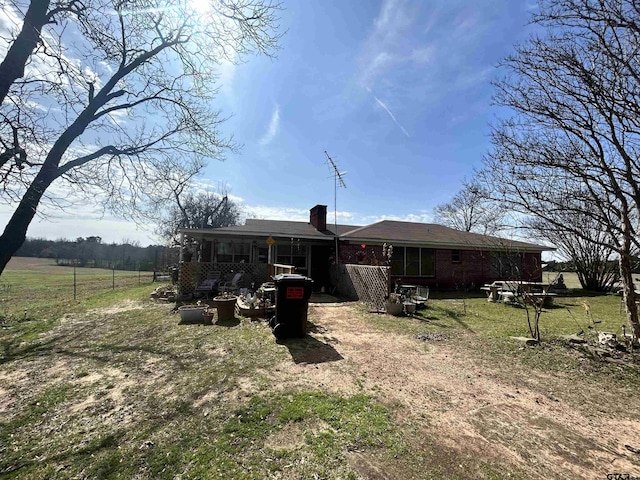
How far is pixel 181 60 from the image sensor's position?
24.5 feet

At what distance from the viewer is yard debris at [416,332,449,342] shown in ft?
21.7

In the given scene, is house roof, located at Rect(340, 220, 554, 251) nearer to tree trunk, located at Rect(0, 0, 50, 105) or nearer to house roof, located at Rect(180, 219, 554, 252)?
house roof, located at Rect(180, 219, 554, 252)

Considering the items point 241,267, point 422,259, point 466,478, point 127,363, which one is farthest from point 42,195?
point 422,259

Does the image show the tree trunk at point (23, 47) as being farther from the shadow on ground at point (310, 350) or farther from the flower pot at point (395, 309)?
the flower pot at point (395, 309)

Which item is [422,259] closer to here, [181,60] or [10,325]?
[181,60]

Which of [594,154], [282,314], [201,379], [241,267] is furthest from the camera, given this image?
[241,267]

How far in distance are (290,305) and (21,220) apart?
480 cm

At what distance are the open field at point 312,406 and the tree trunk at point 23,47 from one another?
9.05 ft

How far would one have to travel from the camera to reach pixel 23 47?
4211mm

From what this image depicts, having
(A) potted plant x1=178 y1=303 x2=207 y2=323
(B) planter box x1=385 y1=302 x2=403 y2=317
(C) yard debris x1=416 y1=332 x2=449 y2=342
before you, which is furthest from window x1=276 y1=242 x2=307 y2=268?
(C) yard debris x1=416 y1=332 x2=449 y2=342

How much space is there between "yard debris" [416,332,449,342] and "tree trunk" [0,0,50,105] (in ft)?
25.6

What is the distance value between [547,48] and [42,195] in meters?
9.19

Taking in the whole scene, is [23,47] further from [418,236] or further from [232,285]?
[418,236]

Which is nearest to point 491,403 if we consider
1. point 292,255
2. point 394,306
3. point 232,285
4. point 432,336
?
point 432,336
